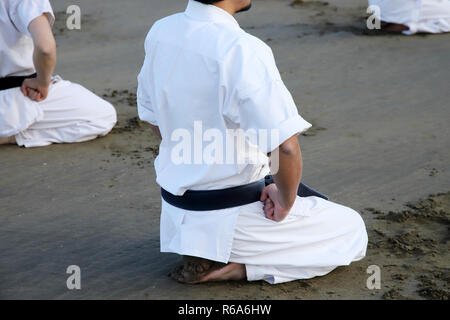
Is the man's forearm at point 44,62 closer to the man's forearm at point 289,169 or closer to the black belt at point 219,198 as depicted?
the black belt at point 219,198

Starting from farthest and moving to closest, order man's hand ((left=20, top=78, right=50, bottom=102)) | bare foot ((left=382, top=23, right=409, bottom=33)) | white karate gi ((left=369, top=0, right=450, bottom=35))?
1. bare foot ((left=382, top=23, right=409, bottom=33))
2. white karate gi ((left=369, top=0, right=450, bottom=35))
3. man's hand ((left=20, top=78, right=50, bottom=102))

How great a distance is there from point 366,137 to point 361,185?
832 mm

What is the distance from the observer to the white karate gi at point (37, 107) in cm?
443

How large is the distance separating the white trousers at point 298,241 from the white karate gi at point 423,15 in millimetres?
4661

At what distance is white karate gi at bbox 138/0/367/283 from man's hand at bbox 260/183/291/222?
0.03 metres

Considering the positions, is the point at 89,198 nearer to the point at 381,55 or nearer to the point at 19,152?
the point at 19,152

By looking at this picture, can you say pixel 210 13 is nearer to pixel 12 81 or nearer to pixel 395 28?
pixel 12 81

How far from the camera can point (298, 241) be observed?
2.91 metres

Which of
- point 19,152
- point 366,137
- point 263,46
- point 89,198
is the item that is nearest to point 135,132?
point 19,152

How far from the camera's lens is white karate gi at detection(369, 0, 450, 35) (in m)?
7.22

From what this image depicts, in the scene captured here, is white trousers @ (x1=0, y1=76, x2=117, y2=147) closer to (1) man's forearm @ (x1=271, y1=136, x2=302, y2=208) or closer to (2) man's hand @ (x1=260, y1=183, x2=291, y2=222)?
(2) man's hand @ (x1=260, y1=183, x2=291, y2=222)

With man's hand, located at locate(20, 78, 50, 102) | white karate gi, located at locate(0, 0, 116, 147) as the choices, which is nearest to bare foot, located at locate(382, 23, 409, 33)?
white karate gi, located at locate(0, 0, 116, 147)

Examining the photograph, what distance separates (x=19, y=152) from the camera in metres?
4.77

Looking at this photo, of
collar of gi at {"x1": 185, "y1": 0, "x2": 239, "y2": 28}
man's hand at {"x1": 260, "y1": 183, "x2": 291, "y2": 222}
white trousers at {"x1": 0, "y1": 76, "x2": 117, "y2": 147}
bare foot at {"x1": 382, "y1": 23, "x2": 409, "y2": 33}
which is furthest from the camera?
bare foot at {"x1": 382, "y1": 23, "x2": 409, "y2": 33}
